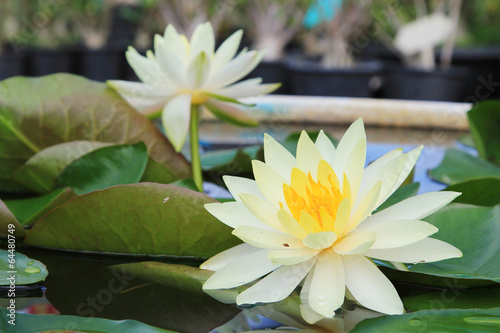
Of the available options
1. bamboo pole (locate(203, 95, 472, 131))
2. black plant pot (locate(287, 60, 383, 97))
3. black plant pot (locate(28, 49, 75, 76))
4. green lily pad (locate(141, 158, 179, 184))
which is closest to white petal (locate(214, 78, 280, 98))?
green lily pad (locate(141, 158, 179, 184))

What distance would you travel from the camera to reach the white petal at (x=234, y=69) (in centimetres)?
64

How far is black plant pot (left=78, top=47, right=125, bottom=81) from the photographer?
376cm

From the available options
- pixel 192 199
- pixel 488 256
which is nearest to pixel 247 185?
pixel 192 199

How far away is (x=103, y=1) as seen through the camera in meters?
3.78

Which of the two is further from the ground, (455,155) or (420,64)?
(420,64)

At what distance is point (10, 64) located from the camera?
337 cm

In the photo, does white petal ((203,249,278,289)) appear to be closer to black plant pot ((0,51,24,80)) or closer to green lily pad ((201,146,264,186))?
green lily pad ((201,146,264,186))

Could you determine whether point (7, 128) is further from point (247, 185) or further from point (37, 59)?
point (37, 59)

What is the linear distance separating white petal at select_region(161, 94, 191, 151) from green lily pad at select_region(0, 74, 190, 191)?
27 mm

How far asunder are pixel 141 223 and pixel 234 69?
0.74ft

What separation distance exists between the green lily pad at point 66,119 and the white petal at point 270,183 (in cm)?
24

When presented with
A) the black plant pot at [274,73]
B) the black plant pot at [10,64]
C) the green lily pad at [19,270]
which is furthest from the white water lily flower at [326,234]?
the black plant pot at [10,64]

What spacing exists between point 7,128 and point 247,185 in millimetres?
325

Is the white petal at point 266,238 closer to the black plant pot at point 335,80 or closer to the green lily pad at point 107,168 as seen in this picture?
the green lily pad at point 107,168
